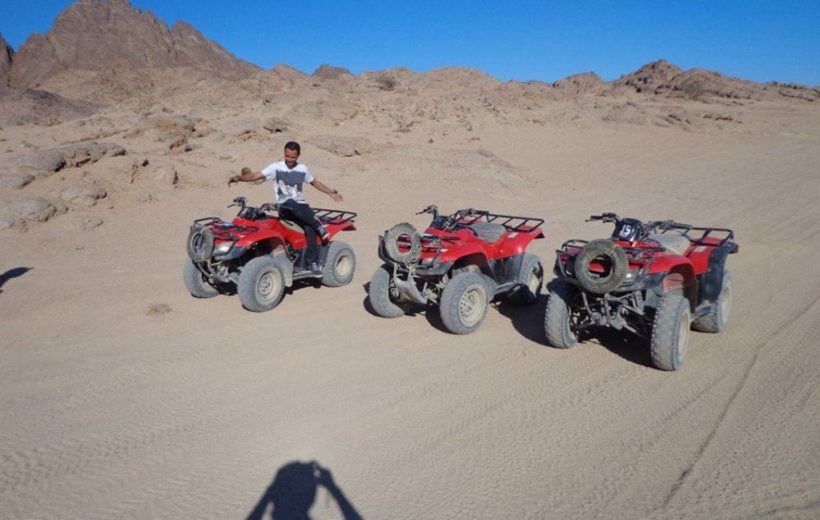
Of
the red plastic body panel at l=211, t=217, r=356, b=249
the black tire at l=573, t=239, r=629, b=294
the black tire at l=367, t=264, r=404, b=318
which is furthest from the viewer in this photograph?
the red plastic body panel at l=211, t=217, r=356, b=249

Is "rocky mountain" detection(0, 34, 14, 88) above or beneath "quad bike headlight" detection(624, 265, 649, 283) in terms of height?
above

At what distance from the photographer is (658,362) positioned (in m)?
5.16

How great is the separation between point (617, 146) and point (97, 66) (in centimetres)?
4169

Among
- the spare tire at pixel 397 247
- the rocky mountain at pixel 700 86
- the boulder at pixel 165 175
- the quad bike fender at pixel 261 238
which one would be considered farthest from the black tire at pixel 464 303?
the rocky mountain at pixel 700 86

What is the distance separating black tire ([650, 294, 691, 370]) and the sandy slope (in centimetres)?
17

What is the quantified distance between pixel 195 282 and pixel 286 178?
1.82m

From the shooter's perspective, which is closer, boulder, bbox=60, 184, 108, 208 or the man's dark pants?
the man's dark pants

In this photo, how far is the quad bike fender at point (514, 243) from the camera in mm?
6957

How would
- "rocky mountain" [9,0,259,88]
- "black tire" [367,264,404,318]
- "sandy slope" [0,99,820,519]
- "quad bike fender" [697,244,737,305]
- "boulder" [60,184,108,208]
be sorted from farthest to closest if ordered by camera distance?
"rocky mountain" [9,0,259,88] < "boulder" [60,184,108,208] < "black tire" [367,264,404,318] < "quad bike fender" [697,244,737,305] < "sandy slope" [0,99,820,519]

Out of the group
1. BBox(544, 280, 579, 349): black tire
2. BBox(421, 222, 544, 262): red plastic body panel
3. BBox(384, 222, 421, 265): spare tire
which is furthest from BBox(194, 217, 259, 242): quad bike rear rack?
BBox(544, 280, 579, 349): black tire

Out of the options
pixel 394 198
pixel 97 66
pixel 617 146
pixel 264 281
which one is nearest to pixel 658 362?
pixel 264 281

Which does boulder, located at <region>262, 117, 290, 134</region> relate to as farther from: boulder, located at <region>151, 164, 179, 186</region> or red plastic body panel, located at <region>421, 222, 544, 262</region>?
red plastic body panel, located at <region>421, 222, 544, 262</region>

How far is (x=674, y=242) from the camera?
19.8 feet

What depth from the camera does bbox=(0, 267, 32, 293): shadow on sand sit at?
831 centimetres
